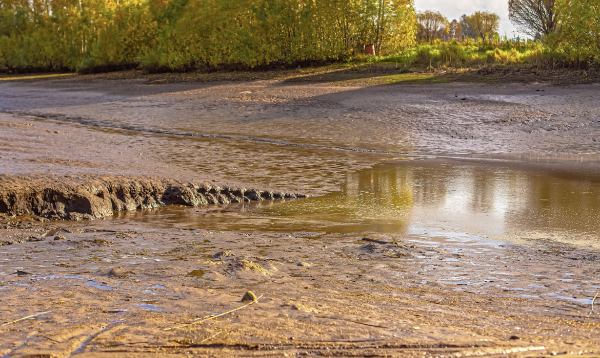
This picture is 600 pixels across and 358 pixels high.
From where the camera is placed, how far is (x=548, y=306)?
2771mm

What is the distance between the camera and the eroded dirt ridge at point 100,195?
198 inches

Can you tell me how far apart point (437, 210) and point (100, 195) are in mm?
3225

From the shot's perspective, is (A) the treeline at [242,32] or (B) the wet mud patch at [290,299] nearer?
(B) the wet mud patch at [290,299]

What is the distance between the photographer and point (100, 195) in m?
5.45

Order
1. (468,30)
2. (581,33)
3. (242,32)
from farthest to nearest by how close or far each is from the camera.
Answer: (468,30), (242,32), (581,33)

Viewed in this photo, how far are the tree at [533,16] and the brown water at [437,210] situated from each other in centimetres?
2117

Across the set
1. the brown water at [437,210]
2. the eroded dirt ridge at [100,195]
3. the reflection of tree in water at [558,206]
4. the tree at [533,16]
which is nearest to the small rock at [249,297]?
the brown water at [437,210]

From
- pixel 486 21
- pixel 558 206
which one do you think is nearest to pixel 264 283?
pixel 558 206


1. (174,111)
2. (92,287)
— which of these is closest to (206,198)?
(92,287)

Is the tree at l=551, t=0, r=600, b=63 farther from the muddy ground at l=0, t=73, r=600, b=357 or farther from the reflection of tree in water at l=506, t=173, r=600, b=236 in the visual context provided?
the reflection of tree in water at l=506, t=173, r=600, b=236

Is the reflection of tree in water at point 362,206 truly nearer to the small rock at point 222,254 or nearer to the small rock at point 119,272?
the small rock at point 222,254

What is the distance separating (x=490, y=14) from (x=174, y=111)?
38.1 m

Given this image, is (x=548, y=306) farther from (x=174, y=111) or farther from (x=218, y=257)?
(x=174, y=111)

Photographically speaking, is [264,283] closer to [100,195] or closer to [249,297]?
[249,297]
